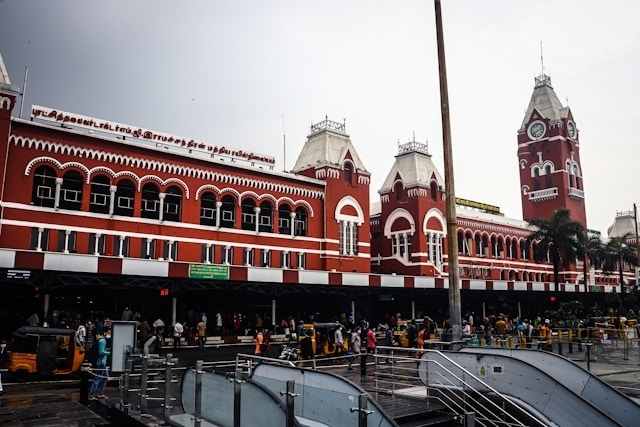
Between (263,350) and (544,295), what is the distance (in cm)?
3533

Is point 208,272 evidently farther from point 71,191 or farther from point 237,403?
point 237,403

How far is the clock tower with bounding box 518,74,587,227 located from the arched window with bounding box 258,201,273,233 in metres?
45.2

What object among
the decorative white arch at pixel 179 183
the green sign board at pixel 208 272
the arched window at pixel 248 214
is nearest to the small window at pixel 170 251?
the decorative white arch at pixel 179 183

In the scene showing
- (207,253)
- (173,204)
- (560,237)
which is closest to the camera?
(173,204)

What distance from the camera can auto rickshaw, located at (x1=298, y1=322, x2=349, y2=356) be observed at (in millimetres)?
23656

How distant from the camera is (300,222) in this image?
40.8 meters

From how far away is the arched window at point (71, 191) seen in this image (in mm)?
29984

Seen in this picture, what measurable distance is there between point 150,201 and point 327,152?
15906mm

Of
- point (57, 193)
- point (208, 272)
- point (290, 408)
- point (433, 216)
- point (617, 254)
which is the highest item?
point (433, 216)

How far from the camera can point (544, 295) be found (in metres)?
50.0

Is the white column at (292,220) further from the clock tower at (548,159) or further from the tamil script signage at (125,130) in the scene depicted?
the clock tower at (548,159)

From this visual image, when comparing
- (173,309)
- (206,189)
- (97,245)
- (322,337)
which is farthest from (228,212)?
(322,337)

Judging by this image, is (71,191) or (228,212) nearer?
(71,191)

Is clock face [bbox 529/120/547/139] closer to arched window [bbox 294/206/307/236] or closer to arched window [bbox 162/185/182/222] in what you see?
arched window [bbox 294/206/307/236]
